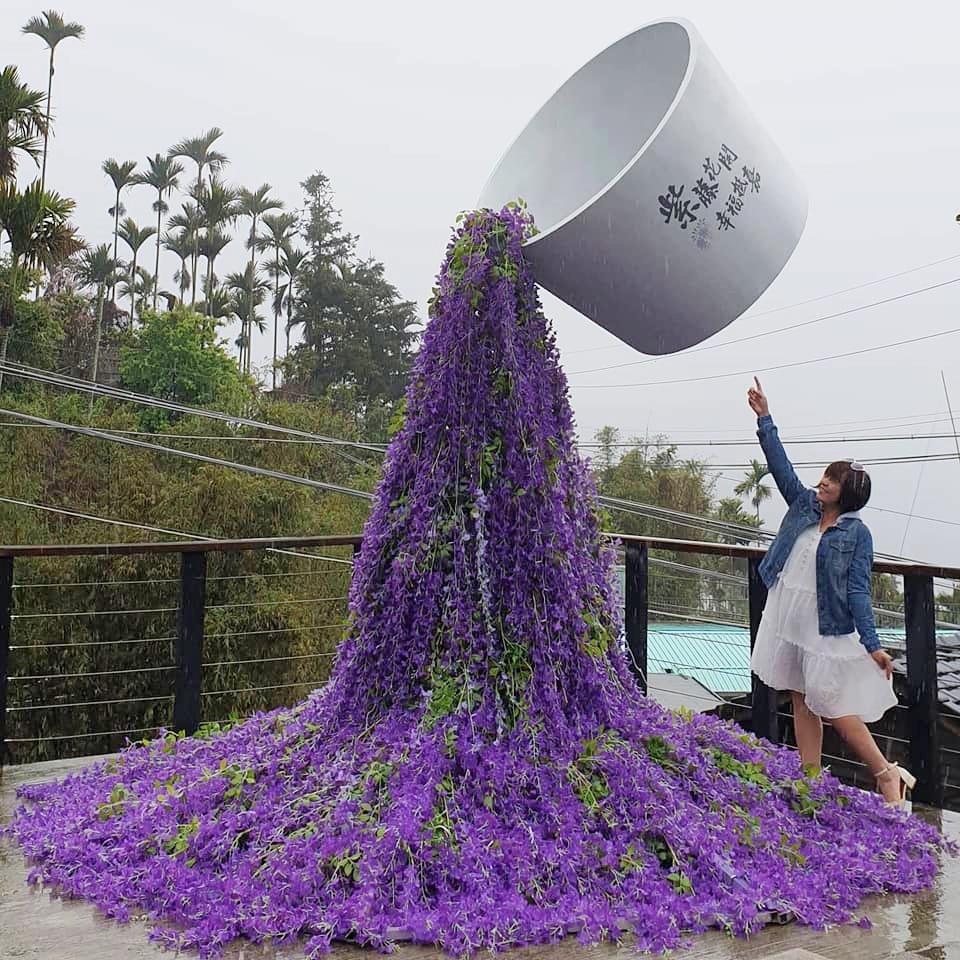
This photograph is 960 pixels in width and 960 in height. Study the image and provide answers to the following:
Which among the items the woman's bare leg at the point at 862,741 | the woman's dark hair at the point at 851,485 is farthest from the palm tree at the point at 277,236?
the woman's bare leg at the point at 862,741

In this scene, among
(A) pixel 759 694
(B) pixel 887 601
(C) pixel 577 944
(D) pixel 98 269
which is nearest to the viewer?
(C) pixel 577 944

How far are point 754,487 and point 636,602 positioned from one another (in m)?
21.3

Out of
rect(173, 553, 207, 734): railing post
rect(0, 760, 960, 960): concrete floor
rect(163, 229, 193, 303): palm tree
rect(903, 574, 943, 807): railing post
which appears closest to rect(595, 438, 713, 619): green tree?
rect(163, 229, 193, 303): palm tree

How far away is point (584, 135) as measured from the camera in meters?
2.71

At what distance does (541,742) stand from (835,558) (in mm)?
1011

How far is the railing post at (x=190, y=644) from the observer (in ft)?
10.9

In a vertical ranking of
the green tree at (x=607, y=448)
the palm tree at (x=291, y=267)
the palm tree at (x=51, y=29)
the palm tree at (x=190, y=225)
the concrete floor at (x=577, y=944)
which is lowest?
the concrete floor at (x=577, y=944)

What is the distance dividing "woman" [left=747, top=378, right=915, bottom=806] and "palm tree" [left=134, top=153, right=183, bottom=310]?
20423 millimetres

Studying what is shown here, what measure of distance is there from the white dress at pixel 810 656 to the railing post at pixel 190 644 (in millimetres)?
1806

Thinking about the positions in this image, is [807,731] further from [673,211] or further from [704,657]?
[704,657]

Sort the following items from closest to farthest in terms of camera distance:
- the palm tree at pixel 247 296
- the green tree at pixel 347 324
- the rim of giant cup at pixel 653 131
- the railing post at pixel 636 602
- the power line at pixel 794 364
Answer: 1. the rim of giant cup at pixel 653 131
2. the railing post at pixel 636 602
3. the power line at pixel 794 364
4. the green tree at pixel 347 324
5. the palm tree at pixel 247 296

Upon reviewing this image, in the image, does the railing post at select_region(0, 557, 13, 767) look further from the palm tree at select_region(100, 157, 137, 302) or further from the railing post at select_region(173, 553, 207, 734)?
the palm tree at select_region(100, 157, 137, 302)

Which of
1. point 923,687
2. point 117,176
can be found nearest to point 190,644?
point 923,687

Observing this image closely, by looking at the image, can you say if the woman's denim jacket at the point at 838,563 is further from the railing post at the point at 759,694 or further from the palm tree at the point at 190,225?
the palm tree at the point at 190,225
